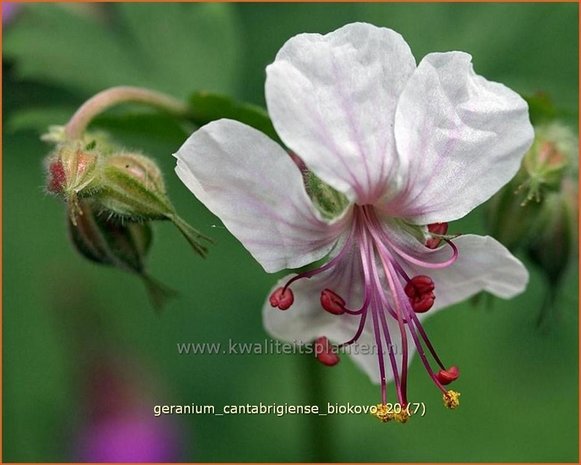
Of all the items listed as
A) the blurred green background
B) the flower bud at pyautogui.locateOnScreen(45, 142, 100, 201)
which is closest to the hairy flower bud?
the blurred green background

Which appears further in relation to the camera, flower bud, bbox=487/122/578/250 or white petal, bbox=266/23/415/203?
flower bud, bbox=487/122/578/250

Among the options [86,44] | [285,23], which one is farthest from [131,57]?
[285,23]

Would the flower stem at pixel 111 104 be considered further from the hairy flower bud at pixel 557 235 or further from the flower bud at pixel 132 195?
the hairy flower bud at pixel 557 235

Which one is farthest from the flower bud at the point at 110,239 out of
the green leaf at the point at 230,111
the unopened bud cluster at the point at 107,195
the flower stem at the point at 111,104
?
the green leaf at the point at 230,111

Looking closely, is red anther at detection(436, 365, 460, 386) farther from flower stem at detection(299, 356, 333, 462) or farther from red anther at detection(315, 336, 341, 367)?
flower stem at detection(299, 356, 333, 462)

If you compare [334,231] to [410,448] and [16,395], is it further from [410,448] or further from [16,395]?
[16,395]

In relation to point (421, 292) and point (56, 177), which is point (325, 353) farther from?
point (56, 177)
